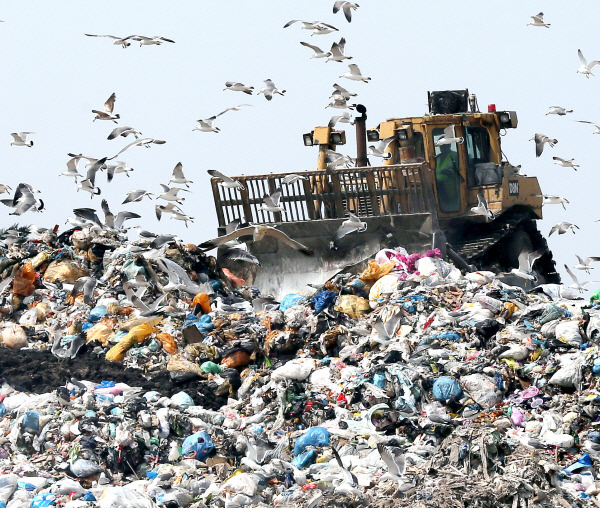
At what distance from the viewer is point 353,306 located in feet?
32.4

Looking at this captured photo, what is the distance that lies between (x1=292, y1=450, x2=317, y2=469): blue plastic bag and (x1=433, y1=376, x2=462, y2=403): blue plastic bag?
3.42 feet

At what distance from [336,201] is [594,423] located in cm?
Answer: 590

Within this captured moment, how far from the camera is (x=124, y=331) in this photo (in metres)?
10.2

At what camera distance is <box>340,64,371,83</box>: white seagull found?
11805mm

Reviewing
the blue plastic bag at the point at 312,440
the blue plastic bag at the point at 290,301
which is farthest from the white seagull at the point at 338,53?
the blue plastic bag at the point at 312,440

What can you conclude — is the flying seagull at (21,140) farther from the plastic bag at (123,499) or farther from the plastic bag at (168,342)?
the plastic bag at (123,499)

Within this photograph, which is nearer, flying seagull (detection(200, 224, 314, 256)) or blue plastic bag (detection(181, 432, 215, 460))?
blue plastic bag (detection(181, 432, 215, 460))

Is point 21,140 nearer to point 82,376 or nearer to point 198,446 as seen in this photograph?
point 82,376

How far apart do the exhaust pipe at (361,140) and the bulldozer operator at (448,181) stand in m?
1.14

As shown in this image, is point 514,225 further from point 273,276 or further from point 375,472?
point 375,472

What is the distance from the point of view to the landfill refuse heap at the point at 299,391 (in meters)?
6.60

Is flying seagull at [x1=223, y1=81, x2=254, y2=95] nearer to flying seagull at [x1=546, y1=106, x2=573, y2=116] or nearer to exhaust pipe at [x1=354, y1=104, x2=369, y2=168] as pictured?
exhaust pipe at [x1=354, y1=104, x2=369, y2=168]

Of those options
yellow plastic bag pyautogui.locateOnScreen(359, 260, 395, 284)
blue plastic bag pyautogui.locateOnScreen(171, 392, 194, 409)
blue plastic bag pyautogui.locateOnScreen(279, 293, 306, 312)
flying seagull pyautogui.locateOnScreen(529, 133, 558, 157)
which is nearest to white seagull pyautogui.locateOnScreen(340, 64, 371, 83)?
flying seagull pyautogui.locateOnScreen(529, 133, 558, 157)

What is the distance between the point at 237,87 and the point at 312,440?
17.3 ft
